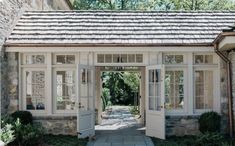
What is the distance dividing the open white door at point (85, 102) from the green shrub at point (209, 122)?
350 centimetres

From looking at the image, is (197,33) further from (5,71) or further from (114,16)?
(5,71)

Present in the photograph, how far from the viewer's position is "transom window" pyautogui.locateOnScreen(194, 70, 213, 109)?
41.0ft

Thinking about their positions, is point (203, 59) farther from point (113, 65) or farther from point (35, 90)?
point (35, 90)

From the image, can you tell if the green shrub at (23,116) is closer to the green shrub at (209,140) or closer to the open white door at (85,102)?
the open white door at (85,102)

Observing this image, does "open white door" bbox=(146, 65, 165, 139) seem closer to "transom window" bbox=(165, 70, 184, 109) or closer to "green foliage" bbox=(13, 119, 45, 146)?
"transom window" bbox=(165, 70, 184, 109)

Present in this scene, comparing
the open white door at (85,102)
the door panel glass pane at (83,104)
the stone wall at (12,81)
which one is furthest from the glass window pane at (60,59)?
the door panel glass pane at (83,104)

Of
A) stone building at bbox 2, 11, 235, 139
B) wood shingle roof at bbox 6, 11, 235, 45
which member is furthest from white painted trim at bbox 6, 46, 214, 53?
wood shingle roof at bbox 6, 11, 235, 45

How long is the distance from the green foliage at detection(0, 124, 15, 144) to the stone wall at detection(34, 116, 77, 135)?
2.26 m

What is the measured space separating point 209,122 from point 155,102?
5.91 ft

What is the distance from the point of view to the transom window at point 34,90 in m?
12.5

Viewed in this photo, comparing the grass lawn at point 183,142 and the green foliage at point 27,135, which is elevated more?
the green foliage at point 27,135

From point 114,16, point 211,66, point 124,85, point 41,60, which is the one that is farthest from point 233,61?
point 124,85

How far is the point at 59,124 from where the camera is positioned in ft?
40.2

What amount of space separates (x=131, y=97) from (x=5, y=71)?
19904mm
